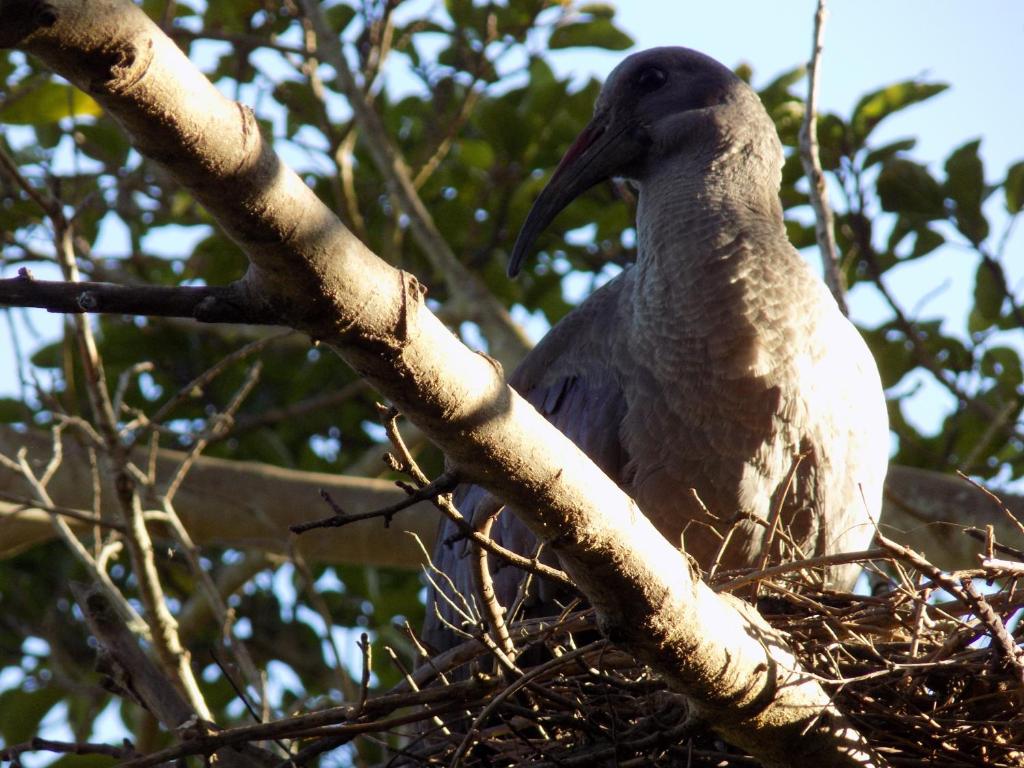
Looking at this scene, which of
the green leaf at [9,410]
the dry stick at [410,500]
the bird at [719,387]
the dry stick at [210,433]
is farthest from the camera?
the green leaf at [9,410]

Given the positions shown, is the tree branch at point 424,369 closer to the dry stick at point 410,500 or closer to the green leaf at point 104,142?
the dry stick at point 410,500

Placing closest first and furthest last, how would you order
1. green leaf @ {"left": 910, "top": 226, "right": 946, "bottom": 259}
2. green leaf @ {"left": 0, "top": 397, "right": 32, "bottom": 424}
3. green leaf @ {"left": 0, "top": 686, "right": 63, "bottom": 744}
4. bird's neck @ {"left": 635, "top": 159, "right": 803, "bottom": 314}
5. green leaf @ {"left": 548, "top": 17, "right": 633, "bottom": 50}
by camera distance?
bird's neck @ {"left": 635, "top": 159, "right": 803, "bottom": 314}
green leaf @ {"left": 0, "top": 686, "right": 63, "bottom": 744}
green leaf @ {"left": 910, "top": 226, "right": 946, "bottom": 259}
green leaf @ {"left": 548, "top": 17, "right": 633, "bottom": 50}
green leaf @ {"left": 0, "top": 397, "right": 32, "bottom": 424}

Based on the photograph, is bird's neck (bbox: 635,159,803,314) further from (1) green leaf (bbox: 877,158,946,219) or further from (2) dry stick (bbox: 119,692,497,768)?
(2) dry stick (bbox: 119,692,497,768)

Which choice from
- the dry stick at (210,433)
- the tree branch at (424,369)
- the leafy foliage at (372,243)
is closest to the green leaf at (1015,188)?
the leafy foliage at (372,243)

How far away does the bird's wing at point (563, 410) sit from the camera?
3.58 meters

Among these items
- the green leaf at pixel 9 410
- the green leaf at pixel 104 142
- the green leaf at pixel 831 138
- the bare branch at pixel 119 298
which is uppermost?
the green leaf at pixel 104 142

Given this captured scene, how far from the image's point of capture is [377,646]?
16.0 feet

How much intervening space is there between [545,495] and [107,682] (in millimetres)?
1650

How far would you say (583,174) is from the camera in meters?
4.17

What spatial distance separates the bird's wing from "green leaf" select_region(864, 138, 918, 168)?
1.22m

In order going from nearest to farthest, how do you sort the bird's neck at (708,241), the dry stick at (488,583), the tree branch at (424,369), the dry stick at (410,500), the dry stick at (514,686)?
the tree branch at (424,369)
the dry stick at (410,500)
the dry stick at (488,583)
the dry stick at (514,686)
the bird's neck at (708,241)

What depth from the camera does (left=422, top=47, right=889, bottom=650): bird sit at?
3.37 m

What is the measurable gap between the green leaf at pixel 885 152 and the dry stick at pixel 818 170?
870 millimetres

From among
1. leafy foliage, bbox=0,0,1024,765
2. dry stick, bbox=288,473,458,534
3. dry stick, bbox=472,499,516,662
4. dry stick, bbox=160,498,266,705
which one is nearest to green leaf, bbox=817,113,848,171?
leafy foliage, bbox=0,0,1024,765
